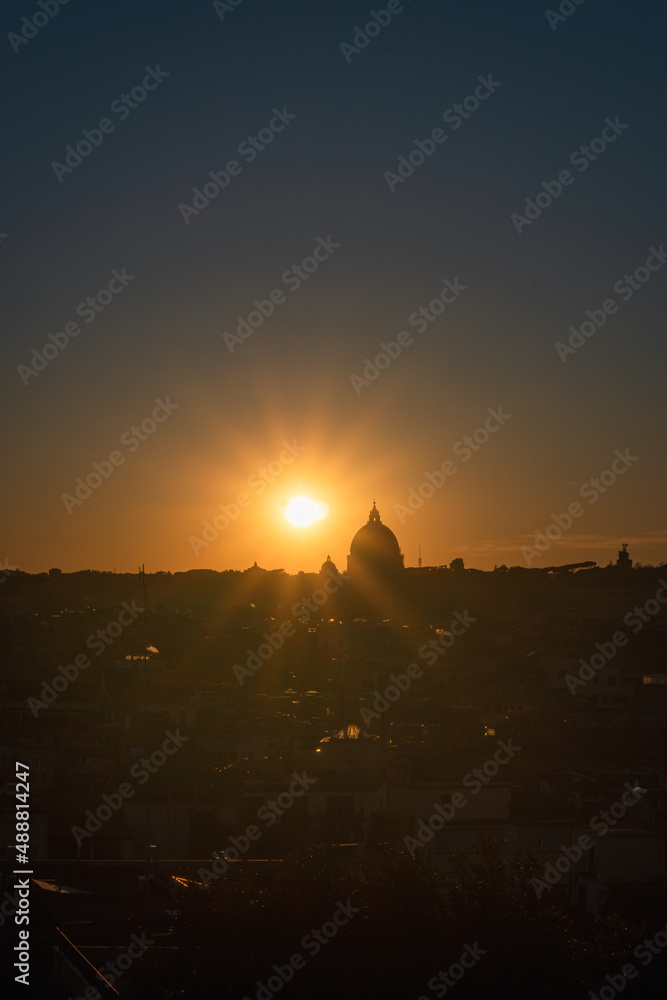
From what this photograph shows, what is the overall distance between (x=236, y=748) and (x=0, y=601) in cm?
3419

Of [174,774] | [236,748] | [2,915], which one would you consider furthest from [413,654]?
[2,915]

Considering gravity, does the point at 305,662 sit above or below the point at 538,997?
above

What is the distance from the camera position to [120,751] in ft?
59.8

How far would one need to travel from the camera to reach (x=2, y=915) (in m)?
9.45

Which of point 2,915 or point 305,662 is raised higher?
point 305,662

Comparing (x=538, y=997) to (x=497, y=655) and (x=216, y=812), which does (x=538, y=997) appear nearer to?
(x=216, y=812)

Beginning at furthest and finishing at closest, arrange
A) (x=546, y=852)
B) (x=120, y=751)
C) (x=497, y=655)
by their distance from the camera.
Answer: (x=497, y=655)
(x=120, y=751)
(x=546, y=852)

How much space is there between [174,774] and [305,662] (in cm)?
2147

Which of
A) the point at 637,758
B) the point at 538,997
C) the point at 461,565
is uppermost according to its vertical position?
the point at 461,565

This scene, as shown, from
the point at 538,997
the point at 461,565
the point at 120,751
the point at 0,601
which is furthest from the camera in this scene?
the point at 461,565

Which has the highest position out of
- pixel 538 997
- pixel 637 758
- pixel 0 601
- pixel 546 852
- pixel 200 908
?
pixel 0 601

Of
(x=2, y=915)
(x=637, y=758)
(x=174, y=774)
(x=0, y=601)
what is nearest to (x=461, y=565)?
(x=0, y=601)

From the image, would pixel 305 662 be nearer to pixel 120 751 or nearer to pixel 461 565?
pixel 120 751

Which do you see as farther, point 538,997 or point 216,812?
point 216,812
